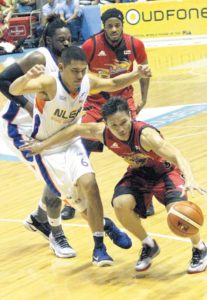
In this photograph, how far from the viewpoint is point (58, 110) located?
228 inches

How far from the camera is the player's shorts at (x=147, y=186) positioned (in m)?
5.59

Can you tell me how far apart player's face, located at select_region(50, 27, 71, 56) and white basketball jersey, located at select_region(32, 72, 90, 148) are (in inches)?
11.5

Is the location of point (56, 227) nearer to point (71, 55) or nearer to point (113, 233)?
point (113, 233)

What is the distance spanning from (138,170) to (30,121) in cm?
124

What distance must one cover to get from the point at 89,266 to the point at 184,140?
4292 millimetres

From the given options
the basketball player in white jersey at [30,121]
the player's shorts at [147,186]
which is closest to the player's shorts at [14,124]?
the basketball player in white jersey at [30,121]

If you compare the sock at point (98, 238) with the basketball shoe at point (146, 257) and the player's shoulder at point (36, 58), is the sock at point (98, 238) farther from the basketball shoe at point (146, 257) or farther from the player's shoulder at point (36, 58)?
the player's shoulder at point (36, 58)

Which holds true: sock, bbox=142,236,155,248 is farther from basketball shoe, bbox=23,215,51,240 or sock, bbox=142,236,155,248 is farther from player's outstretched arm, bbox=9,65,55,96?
player's outstretched arm, bbox=9,65,55,96

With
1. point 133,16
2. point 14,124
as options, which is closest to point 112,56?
point 14,124

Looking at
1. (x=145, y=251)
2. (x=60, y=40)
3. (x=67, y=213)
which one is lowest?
(x=67, y=213)

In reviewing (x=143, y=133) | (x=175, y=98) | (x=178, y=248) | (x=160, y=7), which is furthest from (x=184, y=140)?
(x=160, y=7)

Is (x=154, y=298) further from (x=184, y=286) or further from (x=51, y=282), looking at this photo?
(x=51, y=282)

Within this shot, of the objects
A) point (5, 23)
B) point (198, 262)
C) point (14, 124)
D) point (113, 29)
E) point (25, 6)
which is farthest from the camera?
point (25, 6)

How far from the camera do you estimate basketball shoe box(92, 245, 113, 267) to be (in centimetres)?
575
